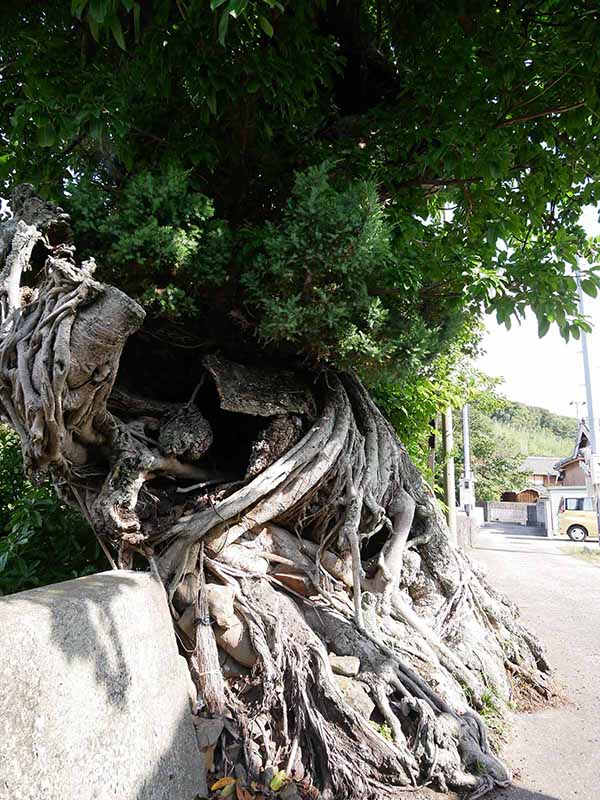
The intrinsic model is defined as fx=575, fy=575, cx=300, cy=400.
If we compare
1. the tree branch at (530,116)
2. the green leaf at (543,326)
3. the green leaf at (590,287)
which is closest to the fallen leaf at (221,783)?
the green leaf at (543,326)

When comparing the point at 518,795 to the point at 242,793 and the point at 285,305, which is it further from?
the point at 285,305

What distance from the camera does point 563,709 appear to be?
4332 mm

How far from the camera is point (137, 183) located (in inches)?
136

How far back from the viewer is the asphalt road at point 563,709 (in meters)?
3.28

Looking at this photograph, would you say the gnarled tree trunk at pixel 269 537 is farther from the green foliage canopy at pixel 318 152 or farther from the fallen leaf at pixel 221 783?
the green foliage canopy at pixel 318 152

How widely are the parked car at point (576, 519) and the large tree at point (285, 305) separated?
51.9ft

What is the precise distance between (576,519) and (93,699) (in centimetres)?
2779

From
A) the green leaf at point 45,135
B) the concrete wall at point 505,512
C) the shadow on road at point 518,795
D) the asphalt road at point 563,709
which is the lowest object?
the shadow on road at point 518,795

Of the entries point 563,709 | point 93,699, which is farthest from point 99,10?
point 563,709

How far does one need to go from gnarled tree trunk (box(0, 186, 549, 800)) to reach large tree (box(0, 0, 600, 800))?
0.02m

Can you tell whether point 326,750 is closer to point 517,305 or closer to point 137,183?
point 137,183

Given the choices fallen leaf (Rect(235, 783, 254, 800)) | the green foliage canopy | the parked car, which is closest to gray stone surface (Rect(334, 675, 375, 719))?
fallen leaf (Rect(235, 783, 254, 800))

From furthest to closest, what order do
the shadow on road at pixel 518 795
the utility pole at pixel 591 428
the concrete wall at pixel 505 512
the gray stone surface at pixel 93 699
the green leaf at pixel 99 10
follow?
1. the concrete wall at pixel 505 512
2. the utility pole at pixel 591 428
3. the shadow on road at pixel 518 795
4. the green leaf at pixel 99 10
5. the gray stone surface at pixel 93 699

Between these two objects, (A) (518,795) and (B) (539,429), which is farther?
(B) (539,429)
